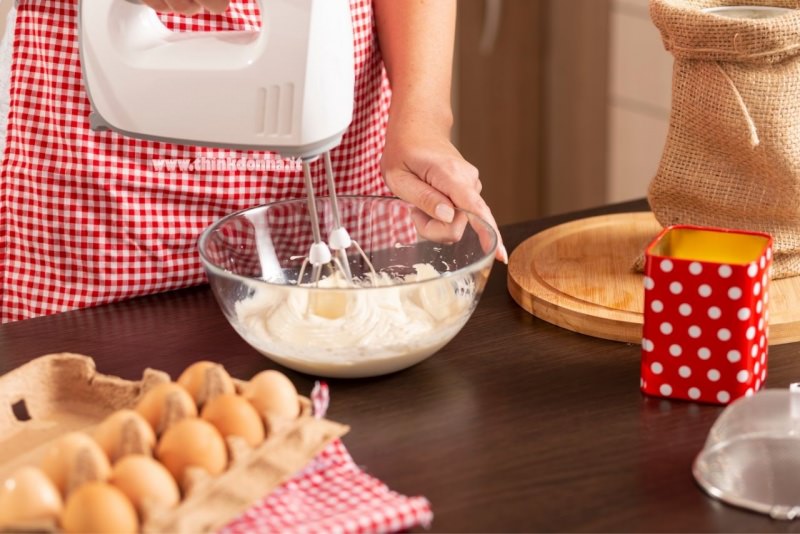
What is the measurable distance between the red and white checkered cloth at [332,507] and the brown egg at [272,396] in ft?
0.15

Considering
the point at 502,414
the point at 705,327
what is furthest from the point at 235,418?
the point at 705,327

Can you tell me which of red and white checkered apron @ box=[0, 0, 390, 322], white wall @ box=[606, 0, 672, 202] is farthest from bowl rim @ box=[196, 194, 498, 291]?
white wall @ box=[606, 0, 672, 202]

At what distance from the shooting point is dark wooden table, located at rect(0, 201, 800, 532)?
2.81 ft

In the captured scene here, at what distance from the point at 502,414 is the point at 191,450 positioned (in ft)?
1.02

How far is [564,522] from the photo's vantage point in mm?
835

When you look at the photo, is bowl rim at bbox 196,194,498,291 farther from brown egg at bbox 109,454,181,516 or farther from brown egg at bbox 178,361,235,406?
brown egg at bbox 109,454,181,516

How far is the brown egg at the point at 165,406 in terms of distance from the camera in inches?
32.7

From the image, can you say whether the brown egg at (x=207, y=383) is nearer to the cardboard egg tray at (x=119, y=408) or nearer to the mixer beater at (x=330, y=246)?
the cardboard egg tray at (x=119, y=408)

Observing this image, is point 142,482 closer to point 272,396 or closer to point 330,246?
point 272,396

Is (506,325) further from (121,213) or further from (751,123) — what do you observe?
(121,213)

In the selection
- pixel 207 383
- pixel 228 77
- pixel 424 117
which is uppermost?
pixel 228 77

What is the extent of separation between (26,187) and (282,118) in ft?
1.97

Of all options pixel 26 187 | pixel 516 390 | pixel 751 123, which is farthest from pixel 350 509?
pixel 26 187

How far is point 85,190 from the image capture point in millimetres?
1393
